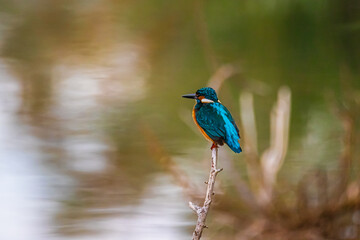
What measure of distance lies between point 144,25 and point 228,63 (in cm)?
136

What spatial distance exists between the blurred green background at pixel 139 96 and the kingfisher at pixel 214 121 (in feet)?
6.70

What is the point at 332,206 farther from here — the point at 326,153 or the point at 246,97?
the point at 246,97

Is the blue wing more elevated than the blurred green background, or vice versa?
the blurred green background

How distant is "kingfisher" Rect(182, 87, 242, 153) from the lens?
4.19ft

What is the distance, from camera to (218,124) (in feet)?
4.22

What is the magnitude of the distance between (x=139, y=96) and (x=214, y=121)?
12.8ft

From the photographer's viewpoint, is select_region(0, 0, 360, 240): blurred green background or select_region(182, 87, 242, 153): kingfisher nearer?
select_region(182, 87, 242, 153): kingfisher

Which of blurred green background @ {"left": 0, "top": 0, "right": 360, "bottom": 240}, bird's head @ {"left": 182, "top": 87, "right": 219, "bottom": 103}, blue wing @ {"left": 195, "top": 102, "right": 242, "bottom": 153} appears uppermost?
blurred green background @ {"left": 0, "top": 0, "right": 360, "bottom": 240}

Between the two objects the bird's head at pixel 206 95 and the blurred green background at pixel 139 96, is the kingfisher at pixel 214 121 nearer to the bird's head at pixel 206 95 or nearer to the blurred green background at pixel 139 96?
the bird's head at pixel 206 95

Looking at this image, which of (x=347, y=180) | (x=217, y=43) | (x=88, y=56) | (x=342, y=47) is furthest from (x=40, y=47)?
(x=347, y=180)

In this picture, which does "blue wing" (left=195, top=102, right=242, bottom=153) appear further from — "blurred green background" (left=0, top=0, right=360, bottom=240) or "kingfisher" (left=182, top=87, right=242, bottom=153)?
"blurred green background" (left=0, top=0, right=360, bottom=240)

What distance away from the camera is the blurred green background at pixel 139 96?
3576 mm

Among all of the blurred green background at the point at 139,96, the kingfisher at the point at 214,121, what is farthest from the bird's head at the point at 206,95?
the blurred green background at the point at 139,96

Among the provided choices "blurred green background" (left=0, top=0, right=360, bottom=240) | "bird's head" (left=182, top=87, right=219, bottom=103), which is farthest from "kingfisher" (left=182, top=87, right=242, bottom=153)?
"blurred green background" (left=0, top=0, right=360, bottom=240)
